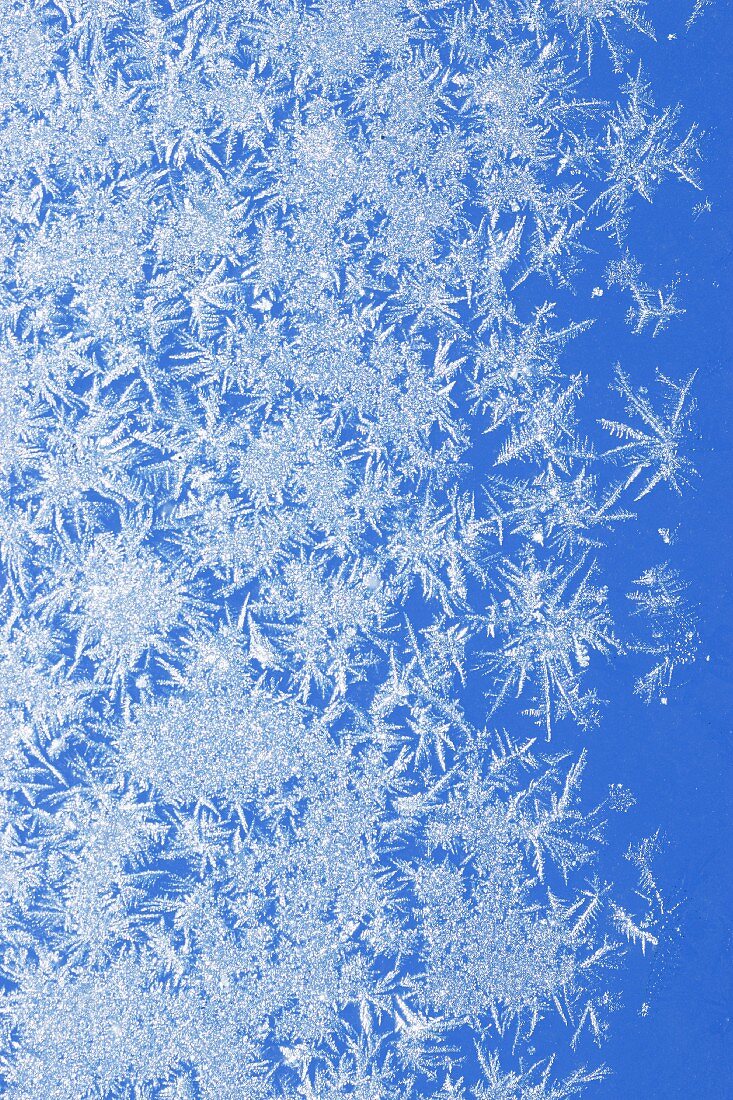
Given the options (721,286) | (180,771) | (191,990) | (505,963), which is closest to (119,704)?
(180,771)

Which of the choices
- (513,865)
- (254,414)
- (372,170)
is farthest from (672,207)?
(513,865)

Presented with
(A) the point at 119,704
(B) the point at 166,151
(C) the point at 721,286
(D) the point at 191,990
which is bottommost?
(D) the point at 191,990

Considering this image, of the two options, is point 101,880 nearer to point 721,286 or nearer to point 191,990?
point 191,990

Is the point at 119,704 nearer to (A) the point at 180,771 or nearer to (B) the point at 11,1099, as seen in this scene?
(A) the point at 180,771

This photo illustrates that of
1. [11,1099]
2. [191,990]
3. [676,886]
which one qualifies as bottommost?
[11,1099]

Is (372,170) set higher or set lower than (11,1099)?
higher

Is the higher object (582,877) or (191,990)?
(582,877)
